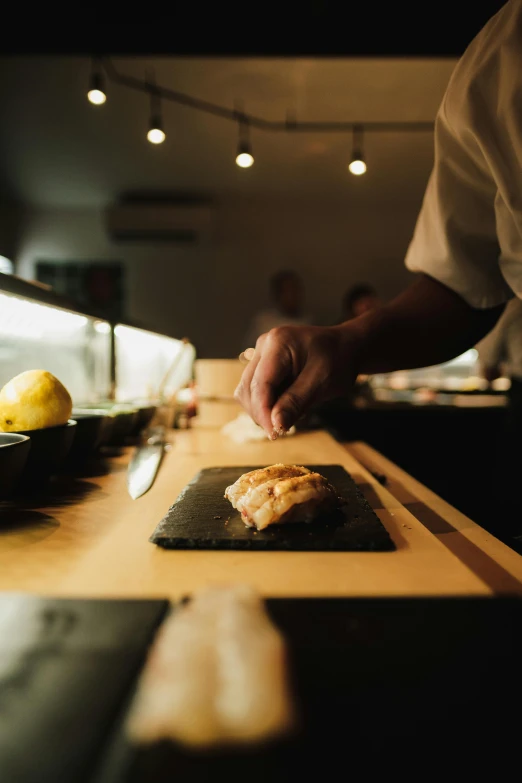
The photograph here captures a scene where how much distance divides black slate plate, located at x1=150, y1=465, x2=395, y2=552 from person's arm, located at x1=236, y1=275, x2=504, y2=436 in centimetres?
20

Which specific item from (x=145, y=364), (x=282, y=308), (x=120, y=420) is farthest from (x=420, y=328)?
(x=282, y=308)

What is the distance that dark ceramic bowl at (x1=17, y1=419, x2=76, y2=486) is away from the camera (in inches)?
36.2

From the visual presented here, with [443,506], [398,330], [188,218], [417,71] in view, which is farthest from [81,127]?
[443,506]

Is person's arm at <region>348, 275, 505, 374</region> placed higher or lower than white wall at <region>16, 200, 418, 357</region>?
lower

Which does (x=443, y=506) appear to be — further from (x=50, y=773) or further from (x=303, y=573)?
(x=50, y=773)

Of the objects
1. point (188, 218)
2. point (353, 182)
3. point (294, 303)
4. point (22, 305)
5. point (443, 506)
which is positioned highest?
point (353, 182)

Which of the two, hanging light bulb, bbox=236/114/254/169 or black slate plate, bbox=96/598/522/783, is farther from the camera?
hanging light bulb, bbox=236/114/254/169

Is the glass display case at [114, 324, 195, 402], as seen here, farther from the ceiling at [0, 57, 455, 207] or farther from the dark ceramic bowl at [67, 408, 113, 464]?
the ceiling at [0, 57, 455, 207]

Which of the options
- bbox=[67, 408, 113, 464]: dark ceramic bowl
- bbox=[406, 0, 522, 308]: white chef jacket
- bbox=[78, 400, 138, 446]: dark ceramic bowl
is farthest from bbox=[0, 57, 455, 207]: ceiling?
bbox=[67, 408, 113, 464]: dark ceramic bowl

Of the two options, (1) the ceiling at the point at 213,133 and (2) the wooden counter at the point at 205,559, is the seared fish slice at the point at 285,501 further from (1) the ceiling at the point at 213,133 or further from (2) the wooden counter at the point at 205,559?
(1) the ceiling at the point at 213,133

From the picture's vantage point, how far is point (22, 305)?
134cm

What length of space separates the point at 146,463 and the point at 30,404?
39 centimetres

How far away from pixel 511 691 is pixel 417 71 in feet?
14.3

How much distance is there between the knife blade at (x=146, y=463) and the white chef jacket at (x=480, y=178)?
2.79ft
